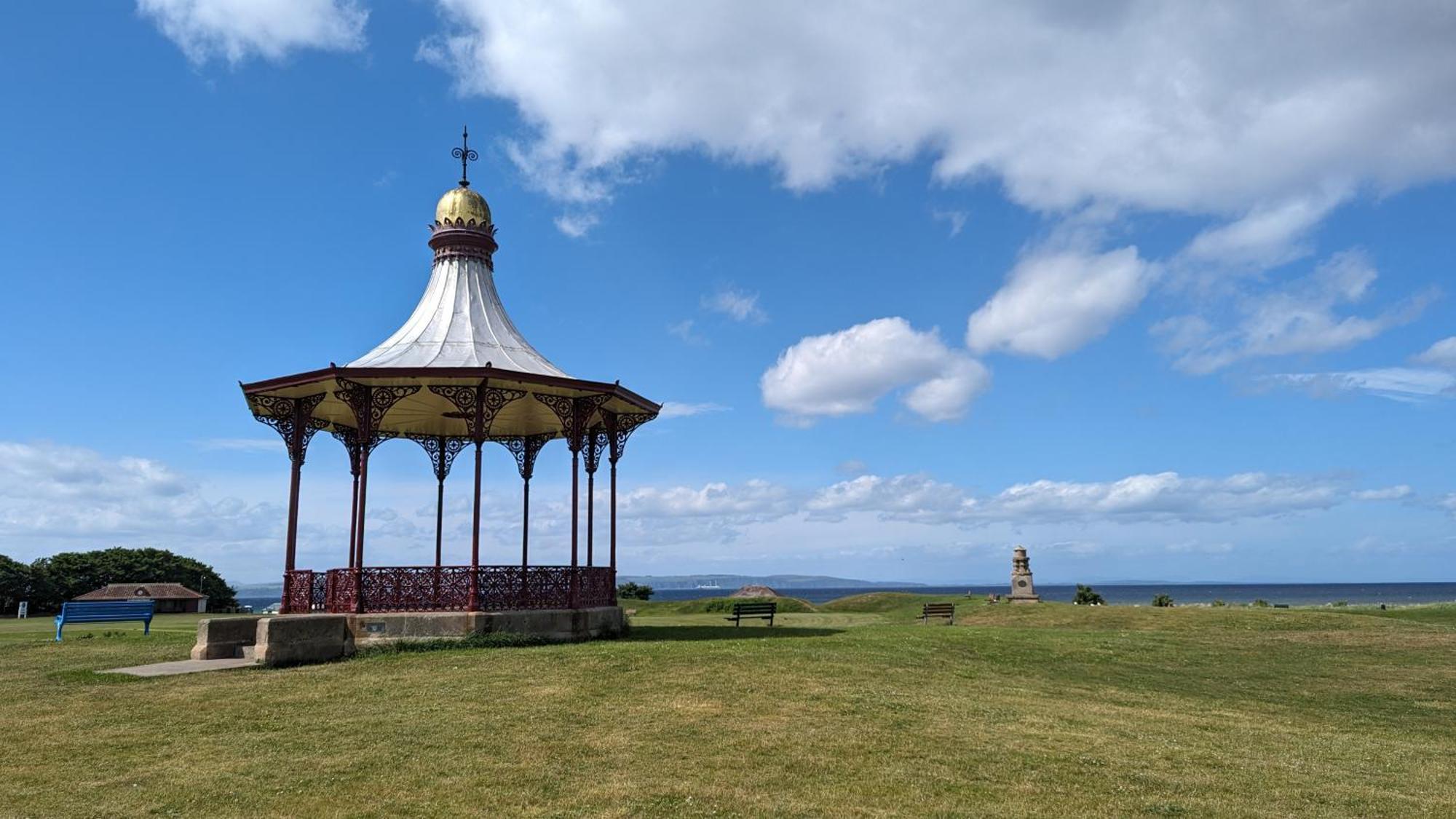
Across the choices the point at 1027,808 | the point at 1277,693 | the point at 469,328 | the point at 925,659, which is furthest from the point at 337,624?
the point at 1277,693

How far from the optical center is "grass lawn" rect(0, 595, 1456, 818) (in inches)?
336

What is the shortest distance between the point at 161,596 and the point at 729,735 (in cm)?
5309

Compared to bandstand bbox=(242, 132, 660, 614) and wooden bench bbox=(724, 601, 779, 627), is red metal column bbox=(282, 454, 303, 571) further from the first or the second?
wooden bench bbox=(724, 601, 779, 627)

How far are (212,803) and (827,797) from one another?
5170 mm

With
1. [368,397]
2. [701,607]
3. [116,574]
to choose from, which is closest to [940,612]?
[701,607]

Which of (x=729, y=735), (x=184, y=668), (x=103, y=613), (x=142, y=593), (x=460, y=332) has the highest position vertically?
(x=460, y=332)

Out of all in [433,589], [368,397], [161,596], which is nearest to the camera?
[433,589]

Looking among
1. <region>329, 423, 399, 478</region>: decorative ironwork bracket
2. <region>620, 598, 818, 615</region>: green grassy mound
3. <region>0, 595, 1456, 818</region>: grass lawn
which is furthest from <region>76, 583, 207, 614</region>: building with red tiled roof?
<region>0, 595, 1456, 818</region>: grass lawn

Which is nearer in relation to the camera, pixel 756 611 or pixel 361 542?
pixel 361 542

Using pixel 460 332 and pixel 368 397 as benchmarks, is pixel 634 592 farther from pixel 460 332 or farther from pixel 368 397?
pixel 368 397

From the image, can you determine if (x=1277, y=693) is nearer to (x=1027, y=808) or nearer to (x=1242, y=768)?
(x=1242, y=768)

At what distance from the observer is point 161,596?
53.5 meters

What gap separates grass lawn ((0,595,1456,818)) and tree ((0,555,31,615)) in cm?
4120

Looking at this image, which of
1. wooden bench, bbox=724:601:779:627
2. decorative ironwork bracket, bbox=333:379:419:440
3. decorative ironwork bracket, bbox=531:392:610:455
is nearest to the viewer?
decorative ironwork bracket, bbox=333:379:419:440
